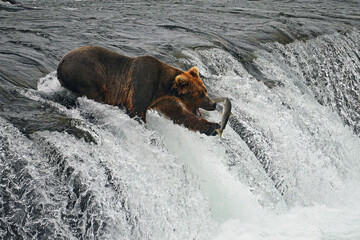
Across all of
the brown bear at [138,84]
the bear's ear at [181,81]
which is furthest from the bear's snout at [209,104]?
the bear's ear at [181,81]

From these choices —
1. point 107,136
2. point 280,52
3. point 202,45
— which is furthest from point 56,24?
point 107,136

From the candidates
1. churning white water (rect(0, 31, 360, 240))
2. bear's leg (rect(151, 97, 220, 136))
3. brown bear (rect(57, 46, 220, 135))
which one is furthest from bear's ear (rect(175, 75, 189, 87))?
churning white water (rect(0, 31, 360, 240))

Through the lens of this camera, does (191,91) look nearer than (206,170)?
Yes

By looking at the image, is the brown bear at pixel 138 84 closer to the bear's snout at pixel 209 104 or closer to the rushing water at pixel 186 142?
the bear's snout at pixel 209 104

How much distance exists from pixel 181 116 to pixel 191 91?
0.28 m

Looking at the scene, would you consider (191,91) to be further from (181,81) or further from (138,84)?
(138,84)

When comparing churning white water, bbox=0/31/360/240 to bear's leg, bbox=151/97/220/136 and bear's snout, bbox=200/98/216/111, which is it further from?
bear's snout, bbox=200/98/216/111

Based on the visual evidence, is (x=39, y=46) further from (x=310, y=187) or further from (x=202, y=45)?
(x=310, y=187)

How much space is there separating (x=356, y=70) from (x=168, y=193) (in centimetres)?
589

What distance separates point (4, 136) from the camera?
3.21 metres

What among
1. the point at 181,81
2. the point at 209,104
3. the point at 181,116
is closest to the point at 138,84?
the point at 181,81

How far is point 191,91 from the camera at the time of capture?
4.21 m

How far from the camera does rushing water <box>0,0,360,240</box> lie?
312cm

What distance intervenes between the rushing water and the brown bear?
0.44ft
